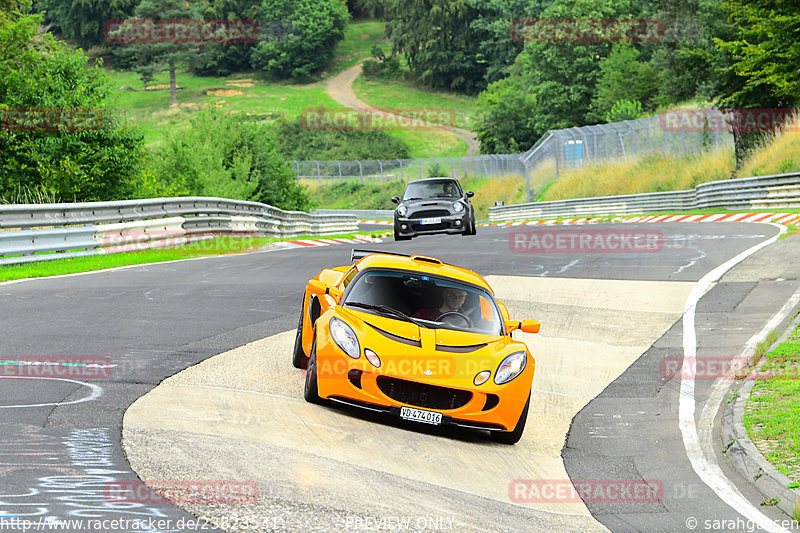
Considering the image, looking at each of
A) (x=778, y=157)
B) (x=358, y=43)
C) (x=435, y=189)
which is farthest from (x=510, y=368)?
(x=358, y=43)

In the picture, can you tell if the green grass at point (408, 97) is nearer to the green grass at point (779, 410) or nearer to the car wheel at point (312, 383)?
the green grass at point (779, 410)

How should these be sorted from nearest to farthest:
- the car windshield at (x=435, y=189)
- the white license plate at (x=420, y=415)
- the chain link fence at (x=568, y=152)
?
1. the white license plate at (x=420, y=415)
2. the car windshield at (x=435, y=189)
3. the chain link fence at (x=568, y=152)

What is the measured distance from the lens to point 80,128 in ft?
90.5

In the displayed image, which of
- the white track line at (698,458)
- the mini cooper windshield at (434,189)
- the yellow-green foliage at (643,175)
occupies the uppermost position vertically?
the white track line at (698,458)

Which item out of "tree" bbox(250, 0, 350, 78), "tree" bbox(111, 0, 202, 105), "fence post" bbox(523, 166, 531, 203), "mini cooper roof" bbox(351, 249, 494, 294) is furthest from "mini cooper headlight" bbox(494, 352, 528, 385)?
"tree" bbox(250, 0, 350, 78)

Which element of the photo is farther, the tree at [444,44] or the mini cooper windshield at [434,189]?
the tree at [444,44]

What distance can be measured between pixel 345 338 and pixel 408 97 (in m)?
133

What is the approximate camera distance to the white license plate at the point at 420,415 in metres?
7.72

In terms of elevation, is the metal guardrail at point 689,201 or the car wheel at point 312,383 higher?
the car wheel at point 312,383

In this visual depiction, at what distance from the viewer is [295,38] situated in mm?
151250

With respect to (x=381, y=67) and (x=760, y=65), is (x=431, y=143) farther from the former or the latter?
(x=760, y=65)

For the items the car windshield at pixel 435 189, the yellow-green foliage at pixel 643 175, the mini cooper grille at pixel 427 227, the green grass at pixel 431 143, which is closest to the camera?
the mini cooper grille at pixel 427 227

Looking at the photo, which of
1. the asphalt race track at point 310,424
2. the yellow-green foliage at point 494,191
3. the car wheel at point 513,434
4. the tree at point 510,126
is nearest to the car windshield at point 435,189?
the asphalt race track at point 310,424

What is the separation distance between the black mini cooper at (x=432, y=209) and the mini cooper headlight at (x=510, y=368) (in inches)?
695
